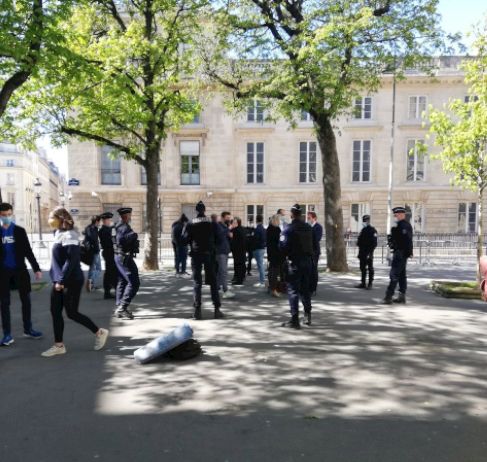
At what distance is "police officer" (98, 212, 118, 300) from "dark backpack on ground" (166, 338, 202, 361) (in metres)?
4.40

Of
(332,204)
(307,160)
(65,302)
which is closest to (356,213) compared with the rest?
(307,160)

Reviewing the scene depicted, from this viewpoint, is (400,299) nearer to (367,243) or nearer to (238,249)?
(367,243)

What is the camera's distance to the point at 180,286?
35.7 feet

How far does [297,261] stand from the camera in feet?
21.3

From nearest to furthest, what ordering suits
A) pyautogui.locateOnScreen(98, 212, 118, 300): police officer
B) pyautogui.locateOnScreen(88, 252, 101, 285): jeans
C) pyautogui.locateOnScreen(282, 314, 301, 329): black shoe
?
pyautogui.locateOnScreen(282, 314, 301, 329): black shoe < pyautogui.locateOnScreen(98, 212, 118, 300): police officer < pyautogui.locateOnScreen(88, 252, 101, 285): jeans

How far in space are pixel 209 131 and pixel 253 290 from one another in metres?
22.1

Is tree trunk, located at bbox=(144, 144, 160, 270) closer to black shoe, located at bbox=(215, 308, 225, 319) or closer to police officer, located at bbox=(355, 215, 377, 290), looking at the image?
police officer, located at bbox=(355, 215, 377, 290)

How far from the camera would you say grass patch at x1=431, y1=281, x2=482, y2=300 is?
925cm

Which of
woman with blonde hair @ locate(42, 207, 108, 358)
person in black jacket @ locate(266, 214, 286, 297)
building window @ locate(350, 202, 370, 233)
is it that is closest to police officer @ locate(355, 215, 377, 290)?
person in black jacket @ locate(266, 214, 286, 297)

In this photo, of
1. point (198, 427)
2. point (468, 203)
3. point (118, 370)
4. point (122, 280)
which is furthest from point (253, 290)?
point (468, 203)

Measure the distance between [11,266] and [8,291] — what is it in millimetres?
356

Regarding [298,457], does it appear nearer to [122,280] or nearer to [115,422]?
[115,422]

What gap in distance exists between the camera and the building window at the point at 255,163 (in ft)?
100

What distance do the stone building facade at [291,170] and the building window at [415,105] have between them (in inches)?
2.8
